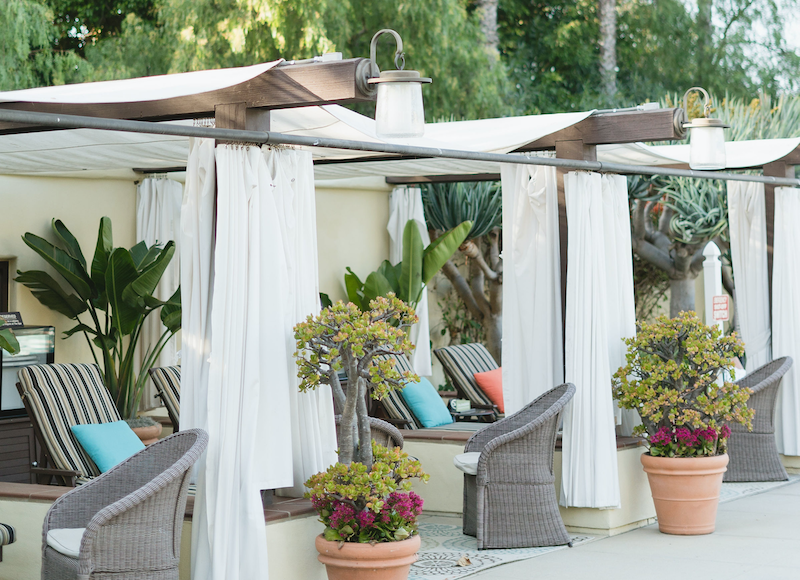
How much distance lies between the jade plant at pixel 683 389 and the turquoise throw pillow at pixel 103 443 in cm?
328

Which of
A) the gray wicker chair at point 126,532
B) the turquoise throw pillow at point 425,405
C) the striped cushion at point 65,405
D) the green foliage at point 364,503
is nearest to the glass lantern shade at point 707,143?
the turquoise throw pillow at point 425,405

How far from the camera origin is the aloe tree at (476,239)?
12812mm

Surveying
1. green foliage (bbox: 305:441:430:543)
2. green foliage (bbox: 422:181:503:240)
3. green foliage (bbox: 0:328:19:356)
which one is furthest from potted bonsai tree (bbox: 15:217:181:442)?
green foliage (bbox: 422:181:503:240)

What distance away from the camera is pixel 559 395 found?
680cm

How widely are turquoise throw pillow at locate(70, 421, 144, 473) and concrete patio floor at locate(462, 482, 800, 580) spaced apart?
238 centimetres

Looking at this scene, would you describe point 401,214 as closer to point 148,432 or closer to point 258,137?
point 148,432

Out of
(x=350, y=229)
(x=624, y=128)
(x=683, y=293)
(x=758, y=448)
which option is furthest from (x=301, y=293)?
(x=683, y=293)

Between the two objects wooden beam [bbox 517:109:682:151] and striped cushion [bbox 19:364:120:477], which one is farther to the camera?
wooden beam [bbox 517:109:682:151]

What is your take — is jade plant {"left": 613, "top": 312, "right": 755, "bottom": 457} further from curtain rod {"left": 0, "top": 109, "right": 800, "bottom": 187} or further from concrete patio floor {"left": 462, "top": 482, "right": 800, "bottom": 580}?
curtain rod {"left": 0, "top": 109, "right": 800, "bottom": 187}

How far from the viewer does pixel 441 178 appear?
36.2ft

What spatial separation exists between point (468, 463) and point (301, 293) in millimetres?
2007

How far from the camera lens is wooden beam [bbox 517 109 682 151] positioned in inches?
282

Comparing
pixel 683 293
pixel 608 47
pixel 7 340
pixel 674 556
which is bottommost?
pixel 674 556

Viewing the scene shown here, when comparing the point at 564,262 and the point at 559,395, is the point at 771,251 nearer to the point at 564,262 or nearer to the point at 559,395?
the point at 564,262
